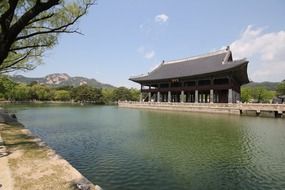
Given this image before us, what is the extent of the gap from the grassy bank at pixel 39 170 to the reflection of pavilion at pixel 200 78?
3708cm

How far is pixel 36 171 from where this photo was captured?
24.7 feet

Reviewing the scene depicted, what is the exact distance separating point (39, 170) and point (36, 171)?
0.11 meters

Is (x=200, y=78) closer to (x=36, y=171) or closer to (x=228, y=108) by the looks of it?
(x=228, y=108)

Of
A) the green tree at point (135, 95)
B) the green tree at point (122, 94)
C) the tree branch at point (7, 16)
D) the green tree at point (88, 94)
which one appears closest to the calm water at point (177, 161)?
the tree branch at point (7, 16)

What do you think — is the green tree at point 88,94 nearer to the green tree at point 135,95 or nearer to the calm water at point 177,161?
the green tree at point 135,95

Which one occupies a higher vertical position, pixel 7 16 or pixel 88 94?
pixel 88 94

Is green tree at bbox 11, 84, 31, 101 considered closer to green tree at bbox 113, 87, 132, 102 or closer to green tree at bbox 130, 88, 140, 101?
green tree at bbox 113, 87, 132, 102

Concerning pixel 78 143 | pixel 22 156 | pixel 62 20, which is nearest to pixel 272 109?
pixel 78 143

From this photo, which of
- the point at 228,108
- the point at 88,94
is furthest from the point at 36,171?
the point at 88,94

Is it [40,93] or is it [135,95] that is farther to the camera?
[40,93]

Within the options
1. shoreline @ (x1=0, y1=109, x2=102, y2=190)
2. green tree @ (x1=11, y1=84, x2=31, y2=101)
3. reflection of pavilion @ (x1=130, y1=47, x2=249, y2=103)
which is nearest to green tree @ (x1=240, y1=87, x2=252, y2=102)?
reflection of pavilion @ (x1=130, y1=47, x2=249, y2=103)

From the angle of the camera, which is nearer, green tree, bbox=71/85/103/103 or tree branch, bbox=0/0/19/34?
tree branch, bbox=0/0/19/34

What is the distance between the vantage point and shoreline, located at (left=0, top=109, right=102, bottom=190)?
643cm

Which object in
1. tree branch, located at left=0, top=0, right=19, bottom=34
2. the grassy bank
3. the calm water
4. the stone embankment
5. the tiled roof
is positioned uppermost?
the tiled roof
